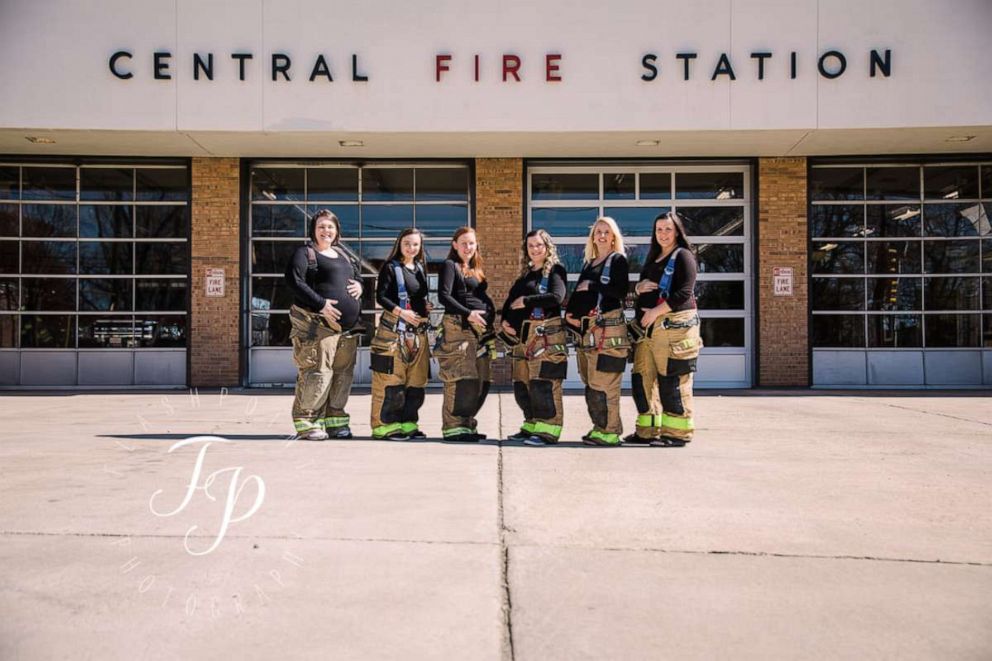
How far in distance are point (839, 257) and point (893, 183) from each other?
66.8 inches

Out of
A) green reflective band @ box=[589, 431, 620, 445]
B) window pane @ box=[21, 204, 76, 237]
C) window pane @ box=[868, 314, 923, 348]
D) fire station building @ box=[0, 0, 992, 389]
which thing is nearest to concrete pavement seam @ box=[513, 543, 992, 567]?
green reflective band @ box=[589, 431, 620, 445]

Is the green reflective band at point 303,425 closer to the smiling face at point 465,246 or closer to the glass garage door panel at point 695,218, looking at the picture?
the smiling face at point 465,246

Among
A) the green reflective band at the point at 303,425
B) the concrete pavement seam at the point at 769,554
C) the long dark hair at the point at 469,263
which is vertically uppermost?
the long dark hair at the point at 469,263

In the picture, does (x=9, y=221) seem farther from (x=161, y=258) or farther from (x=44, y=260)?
(x=161, y=258)

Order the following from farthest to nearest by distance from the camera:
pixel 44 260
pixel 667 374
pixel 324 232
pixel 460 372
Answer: pixel 44 260 < pixel 324 232 < pixel 460 372 < pixel 667 374

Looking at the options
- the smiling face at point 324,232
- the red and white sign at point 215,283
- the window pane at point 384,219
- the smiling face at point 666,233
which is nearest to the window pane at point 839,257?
the window pane at point 384,219

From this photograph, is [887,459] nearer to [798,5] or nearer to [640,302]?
[640,302]

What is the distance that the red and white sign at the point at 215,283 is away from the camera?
13.1m

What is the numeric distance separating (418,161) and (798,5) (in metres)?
6.71

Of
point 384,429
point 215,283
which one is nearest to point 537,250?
point 384,429

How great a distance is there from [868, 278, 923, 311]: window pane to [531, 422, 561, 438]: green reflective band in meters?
9.58

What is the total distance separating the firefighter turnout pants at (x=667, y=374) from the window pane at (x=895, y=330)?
8.88m

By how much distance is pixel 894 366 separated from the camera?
13.4m

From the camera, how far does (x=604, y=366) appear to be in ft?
19.9
